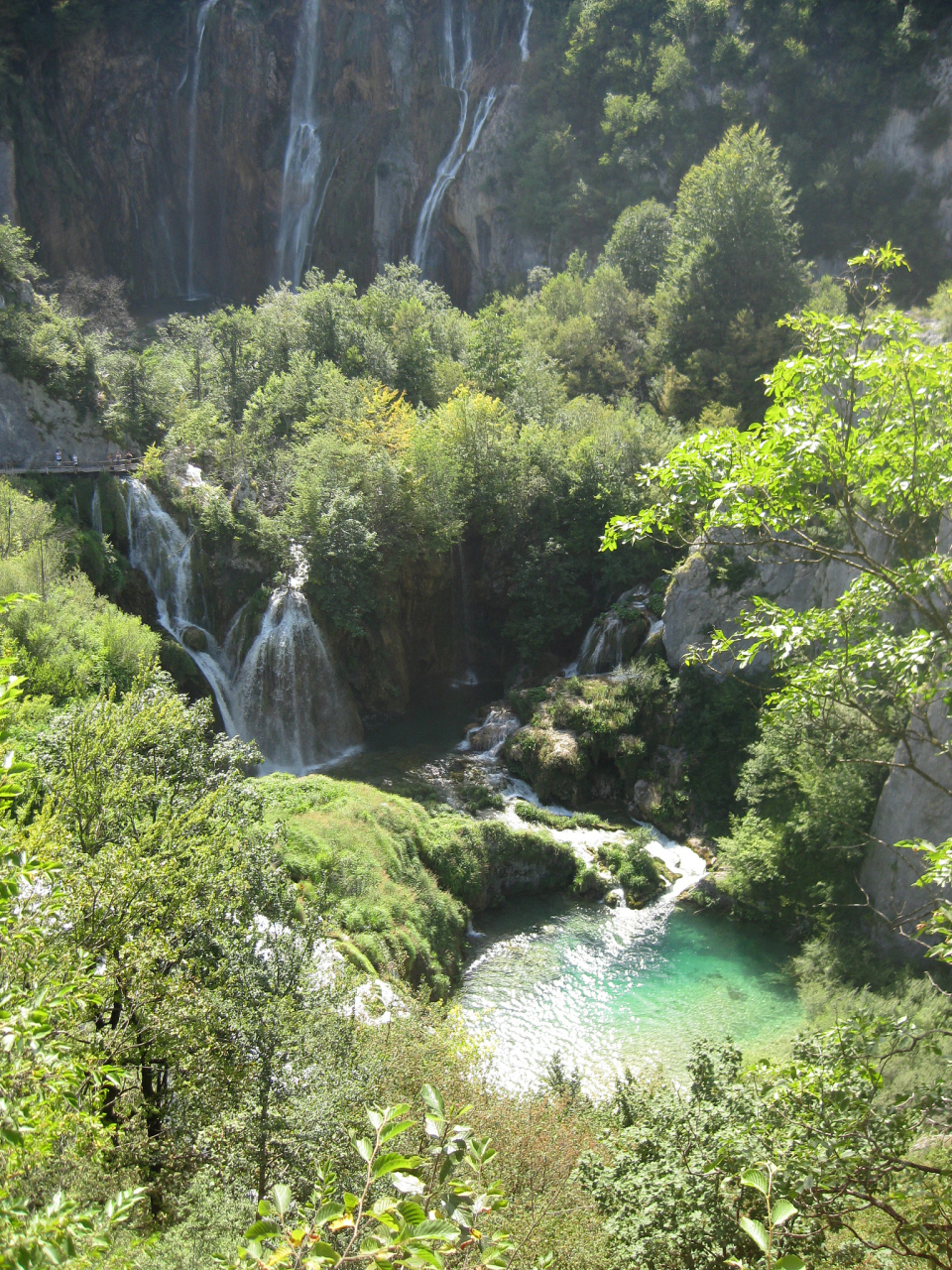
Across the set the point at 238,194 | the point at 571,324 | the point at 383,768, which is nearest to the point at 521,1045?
the point at 383,768

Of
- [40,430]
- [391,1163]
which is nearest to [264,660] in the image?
[40,430]

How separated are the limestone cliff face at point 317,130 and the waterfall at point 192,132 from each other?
0.09 metres

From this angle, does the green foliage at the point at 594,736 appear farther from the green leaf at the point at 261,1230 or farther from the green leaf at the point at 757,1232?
the green leaf at the point at 261,1230

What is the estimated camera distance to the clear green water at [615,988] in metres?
13.1

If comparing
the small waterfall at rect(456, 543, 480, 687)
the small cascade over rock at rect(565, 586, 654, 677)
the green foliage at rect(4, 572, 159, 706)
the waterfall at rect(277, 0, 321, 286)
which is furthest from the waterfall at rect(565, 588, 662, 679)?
the waterfall at rect(277, 0, 321, 286)

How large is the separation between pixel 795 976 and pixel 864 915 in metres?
1.70

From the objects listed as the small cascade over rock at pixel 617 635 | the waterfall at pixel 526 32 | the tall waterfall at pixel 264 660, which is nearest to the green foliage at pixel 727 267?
the small cascade over rock at pixel 617 635

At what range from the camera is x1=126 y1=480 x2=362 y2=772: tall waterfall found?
77.3 ft

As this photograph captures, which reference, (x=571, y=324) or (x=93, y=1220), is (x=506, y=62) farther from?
(x=93, y=1220)

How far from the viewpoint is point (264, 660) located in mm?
23688

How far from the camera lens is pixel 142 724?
10180 millimetres

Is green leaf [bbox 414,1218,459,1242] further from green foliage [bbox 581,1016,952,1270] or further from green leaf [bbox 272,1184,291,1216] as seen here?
green foliage [bbox 581,1016,952,1270]

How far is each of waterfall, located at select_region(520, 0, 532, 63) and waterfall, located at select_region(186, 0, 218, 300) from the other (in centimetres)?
1932

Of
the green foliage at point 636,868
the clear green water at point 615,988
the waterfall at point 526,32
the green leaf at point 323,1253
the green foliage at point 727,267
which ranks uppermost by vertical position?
the waterfall at point 526,32
